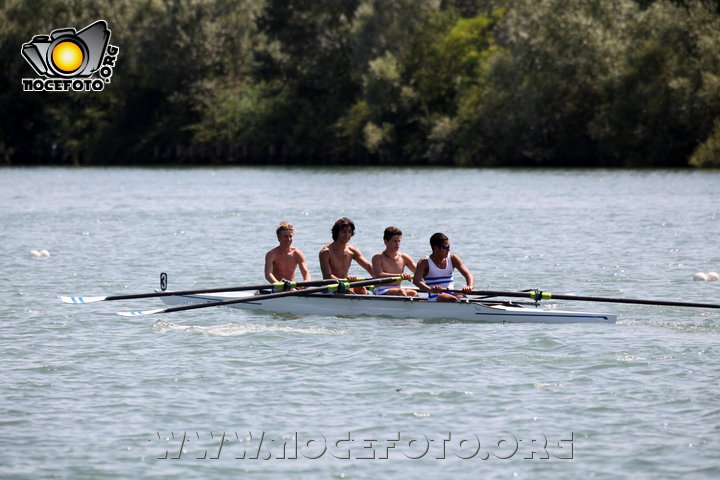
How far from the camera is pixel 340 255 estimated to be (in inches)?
661

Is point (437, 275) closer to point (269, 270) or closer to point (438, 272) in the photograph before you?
point (438, 272)

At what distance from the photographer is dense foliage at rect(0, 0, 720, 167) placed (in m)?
59.6

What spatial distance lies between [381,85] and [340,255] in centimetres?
5596

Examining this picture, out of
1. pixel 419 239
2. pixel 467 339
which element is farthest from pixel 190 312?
pixel 419 239

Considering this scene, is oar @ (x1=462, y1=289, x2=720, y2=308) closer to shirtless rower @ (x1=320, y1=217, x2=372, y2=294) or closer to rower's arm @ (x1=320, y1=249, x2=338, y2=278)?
shirtless rower @ (x1=320, y1=217, x2=372, y2=294)

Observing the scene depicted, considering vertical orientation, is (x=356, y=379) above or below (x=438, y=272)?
below

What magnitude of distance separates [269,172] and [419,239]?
44.8 metres

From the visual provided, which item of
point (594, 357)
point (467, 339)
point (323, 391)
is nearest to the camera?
point (323, 391)

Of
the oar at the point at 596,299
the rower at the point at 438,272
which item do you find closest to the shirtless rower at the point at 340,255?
the rower at the point at 438,272

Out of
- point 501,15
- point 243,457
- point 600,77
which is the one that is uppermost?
point 501,15

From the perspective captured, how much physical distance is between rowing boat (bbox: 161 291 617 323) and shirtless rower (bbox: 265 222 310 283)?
1.52 feet

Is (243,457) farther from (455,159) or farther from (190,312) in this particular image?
(455,159)

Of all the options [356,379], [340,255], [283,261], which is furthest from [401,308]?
[356,379]

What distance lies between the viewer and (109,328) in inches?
631
